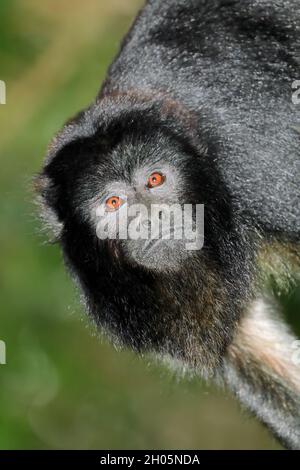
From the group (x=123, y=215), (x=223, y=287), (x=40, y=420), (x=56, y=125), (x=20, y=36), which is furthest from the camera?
(x=40, y=420)

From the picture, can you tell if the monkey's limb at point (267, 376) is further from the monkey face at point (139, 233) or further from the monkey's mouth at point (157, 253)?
the monkey's mouth at point (157, 253)

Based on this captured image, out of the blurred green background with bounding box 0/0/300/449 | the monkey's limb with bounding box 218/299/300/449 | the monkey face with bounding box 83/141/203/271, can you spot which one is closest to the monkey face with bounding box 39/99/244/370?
the monkey face with bounding box 83/141/203/271

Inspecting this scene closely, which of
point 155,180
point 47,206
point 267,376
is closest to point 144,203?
point 155,180

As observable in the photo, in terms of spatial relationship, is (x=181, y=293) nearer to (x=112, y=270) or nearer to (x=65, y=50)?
(x=112, y=270)

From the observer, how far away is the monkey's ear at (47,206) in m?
4.21

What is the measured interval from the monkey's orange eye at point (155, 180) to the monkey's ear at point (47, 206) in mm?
512

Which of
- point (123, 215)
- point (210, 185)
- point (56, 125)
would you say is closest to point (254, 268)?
point (210, 185)

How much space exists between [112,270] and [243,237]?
0.67 metres

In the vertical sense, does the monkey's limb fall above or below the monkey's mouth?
below

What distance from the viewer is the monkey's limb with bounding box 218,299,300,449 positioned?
4.78 metres

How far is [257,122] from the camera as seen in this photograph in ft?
14.0

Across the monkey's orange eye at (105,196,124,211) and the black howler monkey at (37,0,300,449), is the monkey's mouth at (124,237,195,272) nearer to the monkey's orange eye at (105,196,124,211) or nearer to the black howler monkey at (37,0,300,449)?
the black howler monkey at (37,0,300,449)

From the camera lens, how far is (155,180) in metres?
4.00

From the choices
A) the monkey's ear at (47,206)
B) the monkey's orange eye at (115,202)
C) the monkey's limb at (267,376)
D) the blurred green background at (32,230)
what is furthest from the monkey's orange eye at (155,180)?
the blurred green background at (32,230)
